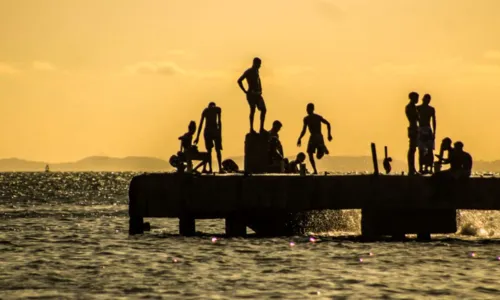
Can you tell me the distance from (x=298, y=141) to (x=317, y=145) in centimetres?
57

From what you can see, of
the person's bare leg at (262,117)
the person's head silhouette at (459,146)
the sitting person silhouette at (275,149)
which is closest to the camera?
the person's head silhouette at (459,146)

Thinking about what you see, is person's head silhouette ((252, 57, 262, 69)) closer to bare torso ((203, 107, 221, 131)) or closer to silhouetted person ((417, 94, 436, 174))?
bare torso ((203, 107, 221, 131))

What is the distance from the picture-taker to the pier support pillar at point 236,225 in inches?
1220

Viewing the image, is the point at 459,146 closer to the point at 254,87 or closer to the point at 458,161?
the point at 458,161

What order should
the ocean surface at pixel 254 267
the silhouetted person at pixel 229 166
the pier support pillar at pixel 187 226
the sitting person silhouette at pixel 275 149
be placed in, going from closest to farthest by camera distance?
1. the ocean surface at pixel 254 267
2. the pier support pillar at pixel 187 226
3. the sitting person silhouette at pixel 275 149
4. the silhouetted person at pixel 229 166

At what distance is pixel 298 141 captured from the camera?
100ft

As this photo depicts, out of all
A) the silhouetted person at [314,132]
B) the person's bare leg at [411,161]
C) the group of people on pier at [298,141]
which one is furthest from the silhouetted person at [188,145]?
the person's bare leg at [411,161]

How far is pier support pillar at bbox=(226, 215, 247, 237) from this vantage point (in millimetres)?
30984

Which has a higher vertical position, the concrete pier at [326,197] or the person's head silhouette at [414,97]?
the person's head silhouette at [414,97]

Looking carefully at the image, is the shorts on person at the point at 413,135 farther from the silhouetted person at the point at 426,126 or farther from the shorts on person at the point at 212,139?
the shorts on person at the point at 212,139

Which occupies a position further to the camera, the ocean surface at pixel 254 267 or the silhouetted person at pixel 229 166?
the silhouetted person at pixel 229 166

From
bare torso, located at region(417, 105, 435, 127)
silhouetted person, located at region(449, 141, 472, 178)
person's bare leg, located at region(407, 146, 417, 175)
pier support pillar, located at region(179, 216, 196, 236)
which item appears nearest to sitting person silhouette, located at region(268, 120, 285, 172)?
pier support pillar, located at region(179, 216, 196, 236)

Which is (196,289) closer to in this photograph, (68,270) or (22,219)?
(68,270)

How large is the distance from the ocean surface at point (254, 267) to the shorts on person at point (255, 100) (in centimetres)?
385
